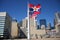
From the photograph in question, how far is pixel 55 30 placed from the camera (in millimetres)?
17906

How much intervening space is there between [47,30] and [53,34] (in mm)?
883

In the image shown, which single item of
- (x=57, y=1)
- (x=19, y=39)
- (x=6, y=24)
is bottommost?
(x=19, y=39)

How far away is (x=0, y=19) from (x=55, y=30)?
653 cm

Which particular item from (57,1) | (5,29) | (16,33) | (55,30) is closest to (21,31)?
(16,33)

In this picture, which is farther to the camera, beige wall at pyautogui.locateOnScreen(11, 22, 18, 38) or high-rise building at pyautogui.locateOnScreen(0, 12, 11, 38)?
beige wall at pyautogui.locateOnScreen(11, 22, 18, 38)

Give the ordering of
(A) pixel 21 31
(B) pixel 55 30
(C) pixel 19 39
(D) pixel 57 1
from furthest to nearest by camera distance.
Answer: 1. (B) pixel 55 30
2. (A) pixel 21 31
3. (C) pixel 19 39
4. (D) pixel 57 1

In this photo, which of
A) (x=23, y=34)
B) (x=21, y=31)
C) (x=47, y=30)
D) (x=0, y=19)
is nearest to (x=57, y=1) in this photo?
(x=23, y=34)

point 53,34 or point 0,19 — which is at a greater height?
point 0,19

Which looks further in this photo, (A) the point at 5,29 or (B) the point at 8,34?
(A) the point at 5,29

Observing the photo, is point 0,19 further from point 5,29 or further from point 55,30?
point 55,30

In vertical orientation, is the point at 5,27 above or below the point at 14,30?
above

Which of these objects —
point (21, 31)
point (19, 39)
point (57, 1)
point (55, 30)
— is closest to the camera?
point (57, 1)

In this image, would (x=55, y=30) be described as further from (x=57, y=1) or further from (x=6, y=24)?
(x=57, y=1)

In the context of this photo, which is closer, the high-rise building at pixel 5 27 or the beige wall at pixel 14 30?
the high-rise building at pixel 5 27
